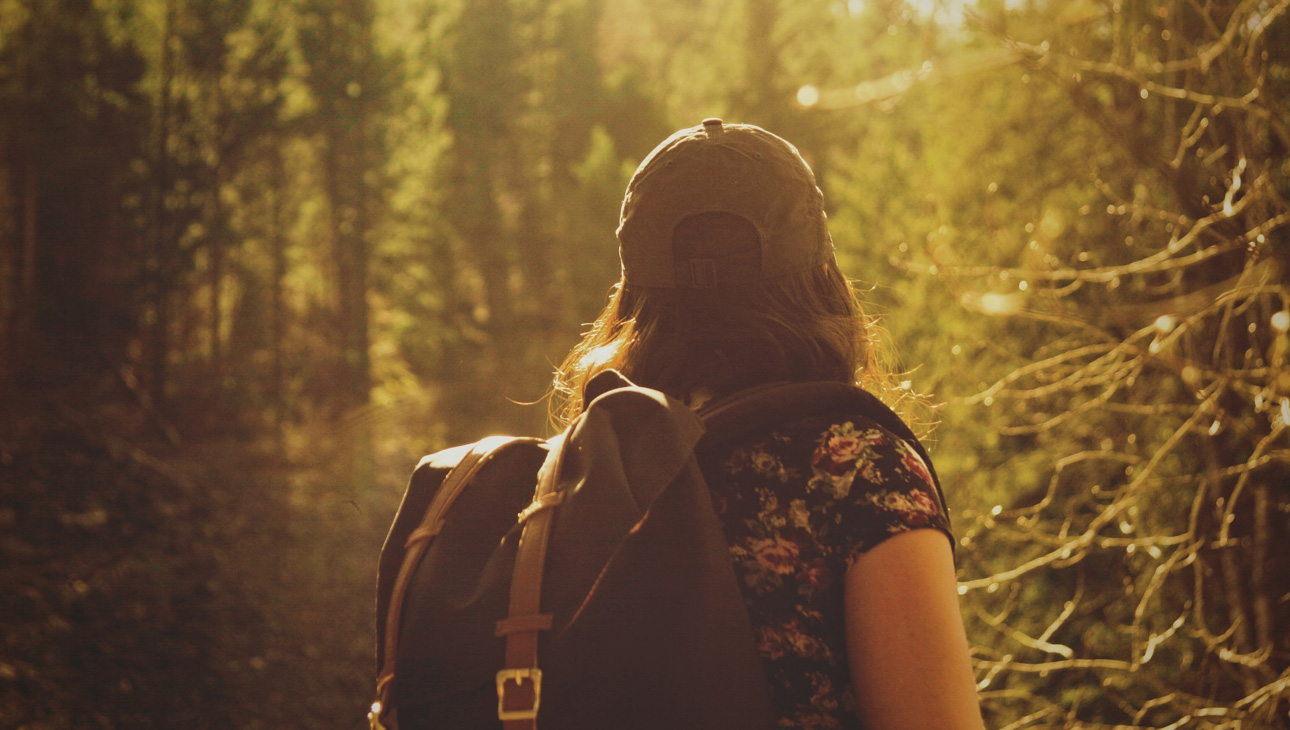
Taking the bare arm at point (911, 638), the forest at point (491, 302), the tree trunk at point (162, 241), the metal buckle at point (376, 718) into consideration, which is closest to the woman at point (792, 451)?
the bare arm at point (911, 638)

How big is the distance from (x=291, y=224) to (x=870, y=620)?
16.7 metres

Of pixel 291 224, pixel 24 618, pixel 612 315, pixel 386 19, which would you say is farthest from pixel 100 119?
pixel 612 315

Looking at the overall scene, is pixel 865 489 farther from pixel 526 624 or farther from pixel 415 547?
pixel 415 547

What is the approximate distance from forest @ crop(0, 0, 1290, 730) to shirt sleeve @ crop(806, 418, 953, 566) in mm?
681

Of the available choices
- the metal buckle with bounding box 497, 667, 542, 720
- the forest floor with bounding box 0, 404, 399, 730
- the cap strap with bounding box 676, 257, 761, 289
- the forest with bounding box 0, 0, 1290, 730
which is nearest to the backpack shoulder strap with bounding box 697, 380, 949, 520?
the cap strap with bounding box 676, 257, 761, 289

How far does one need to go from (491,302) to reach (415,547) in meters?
19.3

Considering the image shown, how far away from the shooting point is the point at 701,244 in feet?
3.94

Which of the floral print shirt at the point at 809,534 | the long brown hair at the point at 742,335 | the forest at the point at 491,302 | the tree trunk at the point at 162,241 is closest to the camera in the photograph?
the floral print shirt at the point at 809,534

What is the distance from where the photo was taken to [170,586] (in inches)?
373

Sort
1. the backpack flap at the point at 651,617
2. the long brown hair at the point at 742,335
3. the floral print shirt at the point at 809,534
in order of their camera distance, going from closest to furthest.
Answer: the backpack flap at the point at 651,617 < the floral print shirt at the point at 809,534 < the long brown hair at the point at 742,335

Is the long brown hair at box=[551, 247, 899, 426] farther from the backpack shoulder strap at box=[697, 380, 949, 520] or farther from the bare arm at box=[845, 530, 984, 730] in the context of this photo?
the bare arm at box=[845, 530, 984, 730]

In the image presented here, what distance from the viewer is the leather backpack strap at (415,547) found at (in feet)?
3.57

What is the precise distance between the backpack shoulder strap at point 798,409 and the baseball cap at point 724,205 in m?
A: 0.19

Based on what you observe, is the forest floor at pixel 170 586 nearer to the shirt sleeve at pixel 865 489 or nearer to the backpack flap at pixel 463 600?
the backpack flap at pixel 463 600
